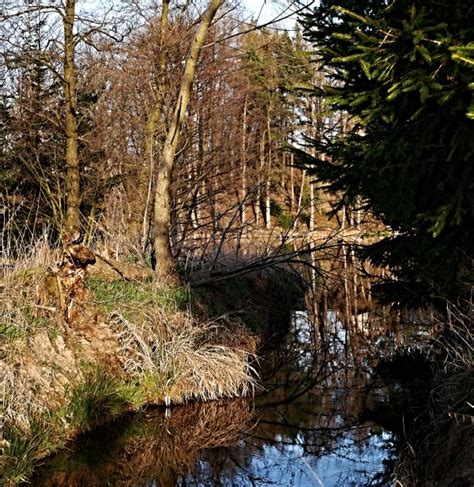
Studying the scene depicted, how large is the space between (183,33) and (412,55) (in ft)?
25.1

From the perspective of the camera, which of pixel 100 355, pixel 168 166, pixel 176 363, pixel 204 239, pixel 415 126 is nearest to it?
pixel 415 126

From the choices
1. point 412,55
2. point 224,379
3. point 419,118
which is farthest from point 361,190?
point 224,379

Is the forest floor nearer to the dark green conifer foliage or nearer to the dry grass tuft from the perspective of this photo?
the dry grass tuft

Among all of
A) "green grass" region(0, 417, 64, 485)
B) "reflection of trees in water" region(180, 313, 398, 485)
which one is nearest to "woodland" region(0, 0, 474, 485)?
"green grass" region(0, 417, 64, 485)

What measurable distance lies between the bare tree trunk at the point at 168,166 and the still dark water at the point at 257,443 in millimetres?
2504

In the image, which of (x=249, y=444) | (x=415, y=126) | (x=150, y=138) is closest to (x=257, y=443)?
(x=249, y=444)

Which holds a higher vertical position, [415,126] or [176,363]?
[415,126]

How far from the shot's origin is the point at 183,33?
11898 millimetres

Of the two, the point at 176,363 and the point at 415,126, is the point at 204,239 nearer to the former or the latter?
the point at 176,363

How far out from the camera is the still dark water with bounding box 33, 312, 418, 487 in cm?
530

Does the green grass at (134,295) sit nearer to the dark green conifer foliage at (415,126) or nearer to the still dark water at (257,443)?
the still dark water at (257,443)

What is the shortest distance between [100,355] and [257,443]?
1.93 metres

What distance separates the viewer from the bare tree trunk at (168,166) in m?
9.21

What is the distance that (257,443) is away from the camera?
614 cm
